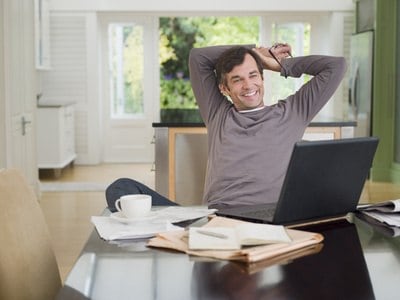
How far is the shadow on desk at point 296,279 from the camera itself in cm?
117

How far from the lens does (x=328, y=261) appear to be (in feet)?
4.51

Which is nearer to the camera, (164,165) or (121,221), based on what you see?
(121,221)

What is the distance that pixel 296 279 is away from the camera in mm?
1245

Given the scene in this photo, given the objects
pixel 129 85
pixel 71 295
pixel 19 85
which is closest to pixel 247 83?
pixel 71 295

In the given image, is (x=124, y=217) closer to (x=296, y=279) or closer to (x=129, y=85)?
(x=296, y=279)

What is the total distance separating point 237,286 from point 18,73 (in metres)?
5.15

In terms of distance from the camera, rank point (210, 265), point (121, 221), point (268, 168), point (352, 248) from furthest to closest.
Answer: point (268, 168)
point (121, 221)
point (352, 248)
point (210, 265)

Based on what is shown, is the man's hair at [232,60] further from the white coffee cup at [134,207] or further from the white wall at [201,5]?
the white wall at [201,5]

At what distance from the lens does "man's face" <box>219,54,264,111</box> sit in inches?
96.7

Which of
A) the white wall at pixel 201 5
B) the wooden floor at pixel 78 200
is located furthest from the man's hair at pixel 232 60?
the white wall at pixel 201 5

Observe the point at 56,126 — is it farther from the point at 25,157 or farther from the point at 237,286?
the point at 237,286

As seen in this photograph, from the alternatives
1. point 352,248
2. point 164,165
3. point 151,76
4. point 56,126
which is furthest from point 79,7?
point 352,248

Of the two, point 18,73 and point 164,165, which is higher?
point 18,73

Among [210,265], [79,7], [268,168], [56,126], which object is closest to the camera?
[210,265]
